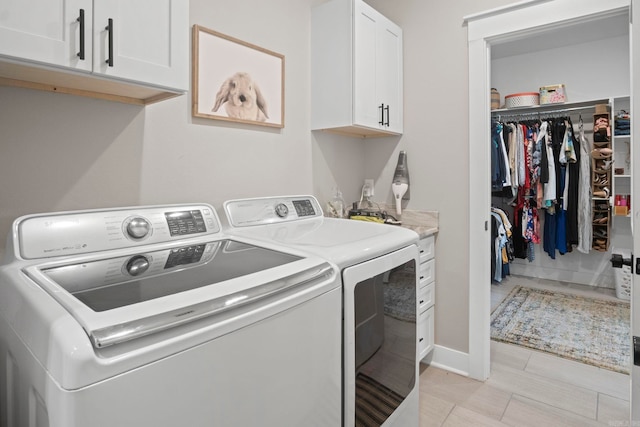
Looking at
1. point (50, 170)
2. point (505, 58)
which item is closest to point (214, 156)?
point (50, 170)

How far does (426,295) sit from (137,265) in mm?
1806

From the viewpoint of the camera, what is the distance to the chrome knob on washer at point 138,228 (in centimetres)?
124

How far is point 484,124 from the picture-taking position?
2205 millimetres

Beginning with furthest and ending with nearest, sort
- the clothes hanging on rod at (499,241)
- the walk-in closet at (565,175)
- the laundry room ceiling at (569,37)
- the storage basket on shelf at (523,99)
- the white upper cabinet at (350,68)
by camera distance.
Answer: the storage basket on shelf at (523,99) → the clothes hanging on rod at (499,241) → the walk-in closet at (565,175) → the laundry room ceiling at (569,37) → the white upper cabinet at (350,68)

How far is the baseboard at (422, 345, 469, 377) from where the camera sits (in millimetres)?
2340

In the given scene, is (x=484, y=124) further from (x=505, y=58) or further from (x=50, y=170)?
(x=505, y=58)

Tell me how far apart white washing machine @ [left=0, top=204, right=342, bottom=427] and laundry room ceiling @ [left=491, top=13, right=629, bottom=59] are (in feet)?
11.0

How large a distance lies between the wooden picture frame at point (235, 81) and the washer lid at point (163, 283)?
0.78m

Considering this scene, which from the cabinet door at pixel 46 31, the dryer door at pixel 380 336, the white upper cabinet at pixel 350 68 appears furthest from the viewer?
the white upper cabinet at pixel 350 68

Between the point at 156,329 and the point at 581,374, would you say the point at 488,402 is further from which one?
the point at 156,329

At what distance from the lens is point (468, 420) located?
1900mm

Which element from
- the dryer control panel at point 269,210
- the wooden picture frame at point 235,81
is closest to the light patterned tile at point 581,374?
the dryer control panel at point 269,210

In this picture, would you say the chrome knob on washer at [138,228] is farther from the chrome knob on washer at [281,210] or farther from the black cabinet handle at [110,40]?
the chrome knob on washer at [281,210]

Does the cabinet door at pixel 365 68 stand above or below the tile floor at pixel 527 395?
above
